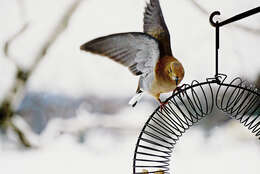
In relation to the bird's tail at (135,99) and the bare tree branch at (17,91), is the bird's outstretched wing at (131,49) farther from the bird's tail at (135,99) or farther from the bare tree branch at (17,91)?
the bare tree branch at (17,91)

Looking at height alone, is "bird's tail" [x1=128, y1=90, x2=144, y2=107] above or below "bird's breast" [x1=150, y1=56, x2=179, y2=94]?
below

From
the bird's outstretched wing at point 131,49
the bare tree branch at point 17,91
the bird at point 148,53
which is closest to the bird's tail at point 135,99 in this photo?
the bird at point 148,53

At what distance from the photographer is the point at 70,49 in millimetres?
959

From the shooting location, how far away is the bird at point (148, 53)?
0.74 meters

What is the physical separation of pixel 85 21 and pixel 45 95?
0.90 ft

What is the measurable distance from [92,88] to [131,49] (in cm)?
24

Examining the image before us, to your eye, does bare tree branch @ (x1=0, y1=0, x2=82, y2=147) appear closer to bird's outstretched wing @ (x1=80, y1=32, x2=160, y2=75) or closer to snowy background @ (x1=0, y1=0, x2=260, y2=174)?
snowy background @ (x1=0, y1=0, x2=260, y2=174)

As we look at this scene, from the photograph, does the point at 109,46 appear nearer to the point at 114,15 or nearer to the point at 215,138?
the point at 114,15

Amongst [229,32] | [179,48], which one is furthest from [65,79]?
[229,32]

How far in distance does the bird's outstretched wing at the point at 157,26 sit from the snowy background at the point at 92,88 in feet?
0.19

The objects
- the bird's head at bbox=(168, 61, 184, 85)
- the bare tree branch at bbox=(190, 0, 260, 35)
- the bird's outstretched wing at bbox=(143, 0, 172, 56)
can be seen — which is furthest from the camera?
the bare tree branch at bbox=(190, 0, 260, 35)

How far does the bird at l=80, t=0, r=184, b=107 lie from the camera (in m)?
0.74

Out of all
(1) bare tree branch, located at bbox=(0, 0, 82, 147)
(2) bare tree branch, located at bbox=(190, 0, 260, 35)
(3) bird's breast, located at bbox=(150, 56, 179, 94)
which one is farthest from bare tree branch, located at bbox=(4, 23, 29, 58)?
(2) bare tree branch, located at bbox=(190, 0, 260, 35)

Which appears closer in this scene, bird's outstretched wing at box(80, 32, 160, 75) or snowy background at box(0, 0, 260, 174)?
bird's outstretched wing at box(80, 32, 160, 75)
